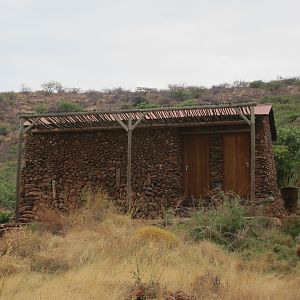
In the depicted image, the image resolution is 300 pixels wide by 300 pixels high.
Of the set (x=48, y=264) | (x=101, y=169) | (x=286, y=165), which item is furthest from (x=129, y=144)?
(x=286, y=165)

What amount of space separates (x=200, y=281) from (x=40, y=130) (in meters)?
9.71

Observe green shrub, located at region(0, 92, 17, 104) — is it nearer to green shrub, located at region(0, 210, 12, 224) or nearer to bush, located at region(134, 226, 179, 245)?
green shrub, located at region(0, 210, 12, 224)

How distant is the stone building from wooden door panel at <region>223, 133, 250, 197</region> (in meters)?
0.03

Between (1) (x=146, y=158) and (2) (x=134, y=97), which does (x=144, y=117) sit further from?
(2) (x=134, y=97)

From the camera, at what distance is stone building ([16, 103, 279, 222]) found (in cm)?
1554

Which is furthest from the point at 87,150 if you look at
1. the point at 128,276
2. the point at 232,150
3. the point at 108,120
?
the point at 128,276

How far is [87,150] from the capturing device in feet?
53.4

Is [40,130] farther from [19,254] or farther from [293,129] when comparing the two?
[293,129]

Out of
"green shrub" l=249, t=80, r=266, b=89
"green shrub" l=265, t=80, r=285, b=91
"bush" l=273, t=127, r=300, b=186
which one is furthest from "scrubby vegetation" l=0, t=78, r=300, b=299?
"green shrub" l=249, t=80, r=266, b=89

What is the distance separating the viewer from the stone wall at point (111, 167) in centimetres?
1580

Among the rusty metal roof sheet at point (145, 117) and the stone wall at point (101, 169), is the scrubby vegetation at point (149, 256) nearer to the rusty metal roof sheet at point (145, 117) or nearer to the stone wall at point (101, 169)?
the stone wall at point (101, 169)

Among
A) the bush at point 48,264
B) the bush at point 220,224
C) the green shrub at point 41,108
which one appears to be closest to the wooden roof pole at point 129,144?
the bush at point 220,224

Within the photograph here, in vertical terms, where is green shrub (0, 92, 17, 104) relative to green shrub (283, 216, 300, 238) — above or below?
above

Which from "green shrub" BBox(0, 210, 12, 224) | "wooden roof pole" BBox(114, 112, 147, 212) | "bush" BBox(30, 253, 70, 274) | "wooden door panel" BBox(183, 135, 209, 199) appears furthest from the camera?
"green shrub" BBox(0, 210, 12, 224)
